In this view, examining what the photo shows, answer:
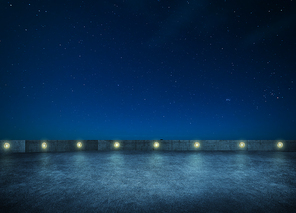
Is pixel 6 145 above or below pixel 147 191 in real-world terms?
above

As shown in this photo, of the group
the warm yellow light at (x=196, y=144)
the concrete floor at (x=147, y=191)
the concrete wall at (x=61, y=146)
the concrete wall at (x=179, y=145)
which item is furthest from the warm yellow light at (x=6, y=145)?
the warm yellow light at (x=196, y=144)

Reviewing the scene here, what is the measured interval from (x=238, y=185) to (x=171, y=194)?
2.11 m

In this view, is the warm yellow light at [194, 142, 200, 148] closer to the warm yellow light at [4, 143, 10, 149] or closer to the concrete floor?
the concrete floor

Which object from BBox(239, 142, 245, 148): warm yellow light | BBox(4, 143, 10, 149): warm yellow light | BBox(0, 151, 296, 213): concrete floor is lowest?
BBox(239, 142, 245, 148): warm yellow light

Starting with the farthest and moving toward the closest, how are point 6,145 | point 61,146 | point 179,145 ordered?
point 179,145
point 61,146
point 6,145

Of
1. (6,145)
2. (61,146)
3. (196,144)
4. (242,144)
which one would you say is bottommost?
(242,144)

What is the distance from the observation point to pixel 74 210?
9.81 feet

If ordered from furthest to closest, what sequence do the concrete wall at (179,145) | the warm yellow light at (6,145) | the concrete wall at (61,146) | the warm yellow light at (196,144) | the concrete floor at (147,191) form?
1. the warm yellow light at (196,144)
2. the concrete wall at (179,145)
3. the concrete wall at (61,146)
4. the warm yellow light at (6,145)
5. the concrete floor at (147,191)

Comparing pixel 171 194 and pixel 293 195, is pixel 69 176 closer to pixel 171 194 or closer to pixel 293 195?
pixel 171 194

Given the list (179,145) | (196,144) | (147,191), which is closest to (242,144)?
(196,144)

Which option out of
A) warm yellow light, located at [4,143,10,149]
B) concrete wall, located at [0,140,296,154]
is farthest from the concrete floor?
A: warm yellow light, located at [4,143,10,149]

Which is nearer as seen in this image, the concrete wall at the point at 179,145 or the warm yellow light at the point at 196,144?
the concrete wall at the point at 179,145

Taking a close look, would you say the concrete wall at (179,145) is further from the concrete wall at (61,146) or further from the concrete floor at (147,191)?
the concrete floor at (147,191)

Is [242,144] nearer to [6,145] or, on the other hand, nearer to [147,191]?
[147,191]
